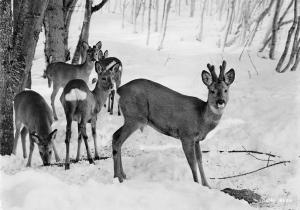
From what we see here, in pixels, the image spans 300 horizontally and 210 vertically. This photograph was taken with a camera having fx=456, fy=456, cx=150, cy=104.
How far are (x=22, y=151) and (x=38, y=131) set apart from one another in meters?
1.50

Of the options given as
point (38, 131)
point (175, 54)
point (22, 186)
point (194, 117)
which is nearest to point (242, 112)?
point (194, 117)

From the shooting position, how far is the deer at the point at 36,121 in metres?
7.45

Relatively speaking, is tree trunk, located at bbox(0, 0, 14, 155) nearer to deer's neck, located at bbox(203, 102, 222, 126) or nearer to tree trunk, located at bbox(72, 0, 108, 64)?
deer's neck, located at bbox(203, 102, 222, 126)

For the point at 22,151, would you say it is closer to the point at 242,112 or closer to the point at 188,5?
the point at 242,112

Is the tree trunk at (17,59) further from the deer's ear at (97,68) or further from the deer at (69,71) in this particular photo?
the deer at (69,71)

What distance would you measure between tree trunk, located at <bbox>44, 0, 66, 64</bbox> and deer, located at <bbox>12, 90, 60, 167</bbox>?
14.9 feet

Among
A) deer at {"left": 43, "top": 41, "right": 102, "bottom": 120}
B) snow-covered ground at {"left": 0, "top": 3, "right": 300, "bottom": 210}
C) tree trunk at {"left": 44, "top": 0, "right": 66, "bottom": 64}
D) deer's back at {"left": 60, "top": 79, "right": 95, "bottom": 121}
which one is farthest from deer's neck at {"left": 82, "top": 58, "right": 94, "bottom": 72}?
deer's back at {"left": 60, "top": 79, "right": 95, "bottom": 121}

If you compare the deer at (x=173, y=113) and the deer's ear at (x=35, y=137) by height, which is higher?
the deer at (x=173, y=113)

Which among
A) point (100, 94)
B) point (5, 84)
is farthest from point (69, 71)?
point (5, 84)

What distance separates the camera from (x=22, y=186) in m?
5.07

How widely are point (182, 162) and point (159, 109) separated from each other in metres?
0.96

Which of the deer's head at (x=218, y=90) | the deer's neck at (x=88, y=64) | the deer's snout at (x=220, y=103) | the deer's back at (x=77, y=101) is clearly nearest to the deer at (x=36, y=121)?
the deer's back at (x=77, y=101)

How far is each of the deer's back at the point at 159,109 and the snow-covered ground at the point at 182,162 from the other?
568 mm

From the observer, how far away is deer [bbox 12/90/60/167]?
745cm
